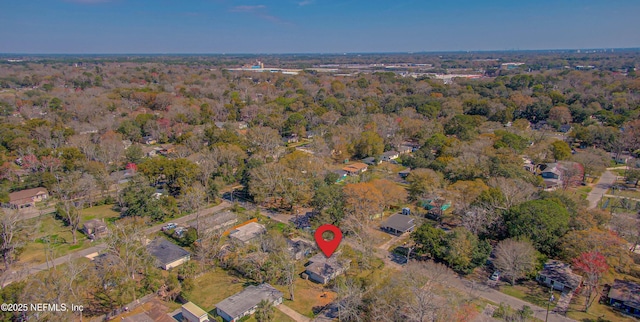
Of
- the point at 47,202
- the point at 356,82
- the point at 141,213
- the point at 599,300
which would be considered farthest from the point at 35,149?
the point at 356,82

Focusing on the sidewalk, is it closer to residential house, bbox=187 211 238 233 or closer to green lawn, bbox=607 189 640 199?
residential house, bbox=187 211 238 233

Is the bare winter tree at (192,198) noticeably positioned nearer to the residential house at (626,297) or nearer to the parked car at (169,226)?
the parked car at (169,226)

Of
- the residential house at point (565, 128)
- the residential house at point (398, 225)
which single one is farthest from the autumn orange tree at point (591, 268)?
the residential house at point (565, 128)

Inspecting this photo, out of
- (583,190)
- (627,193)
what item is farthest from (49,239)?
(627,193)

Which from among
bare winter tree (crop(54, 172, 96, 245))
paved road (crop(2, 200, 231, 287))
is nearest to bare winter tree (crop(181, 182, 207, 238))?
paved road (crop(2, 200, 231, 287))

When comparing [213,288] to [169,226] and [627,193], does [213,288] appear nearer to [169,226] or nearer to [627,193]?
[169,226]
